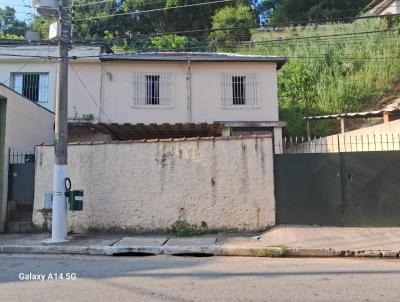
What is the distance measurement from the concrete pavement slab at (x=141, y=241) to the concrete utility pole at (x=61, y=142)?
1.55 meters

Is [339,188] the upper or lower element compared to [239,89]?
lower

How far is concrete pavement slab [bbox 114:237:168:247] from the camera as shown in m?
10.8

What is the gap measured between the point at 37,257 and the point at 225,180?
5.04 metres

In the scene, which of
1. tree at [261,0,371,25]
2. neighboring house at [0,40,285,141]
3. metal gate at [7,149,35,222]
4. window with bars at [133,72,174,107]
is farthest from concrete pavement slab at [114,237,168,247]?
tree at [261,0,371,25]

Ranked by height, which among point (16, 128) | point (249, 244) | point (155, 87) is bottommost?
point (249, 244)

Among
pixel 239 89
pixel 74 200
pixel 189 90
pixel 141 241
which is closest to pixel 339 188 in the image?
pixel 141 241

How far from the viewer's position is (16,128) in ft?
46.1

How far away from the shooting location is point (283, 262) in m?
9.05

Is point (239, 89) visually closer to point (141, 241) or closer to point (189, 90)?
point (189, 90)

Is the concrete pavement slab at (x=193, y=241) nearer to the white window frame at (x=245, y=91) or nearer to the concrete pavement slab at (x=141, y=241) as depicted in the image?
the concrete pavement slab at (x=141, y=241)

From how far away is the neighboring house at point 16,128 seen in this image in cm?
1312

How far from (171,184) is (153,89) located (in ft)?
26.9

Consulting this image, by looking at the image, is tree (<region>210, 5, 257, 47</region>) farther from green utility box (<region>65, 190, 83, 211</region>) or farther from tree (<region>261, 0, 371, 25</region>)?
green utility box (<region>65, 190, 83, 211</region>)

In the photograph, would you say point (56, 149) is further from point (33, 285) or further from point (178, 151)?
point (33, 285)
